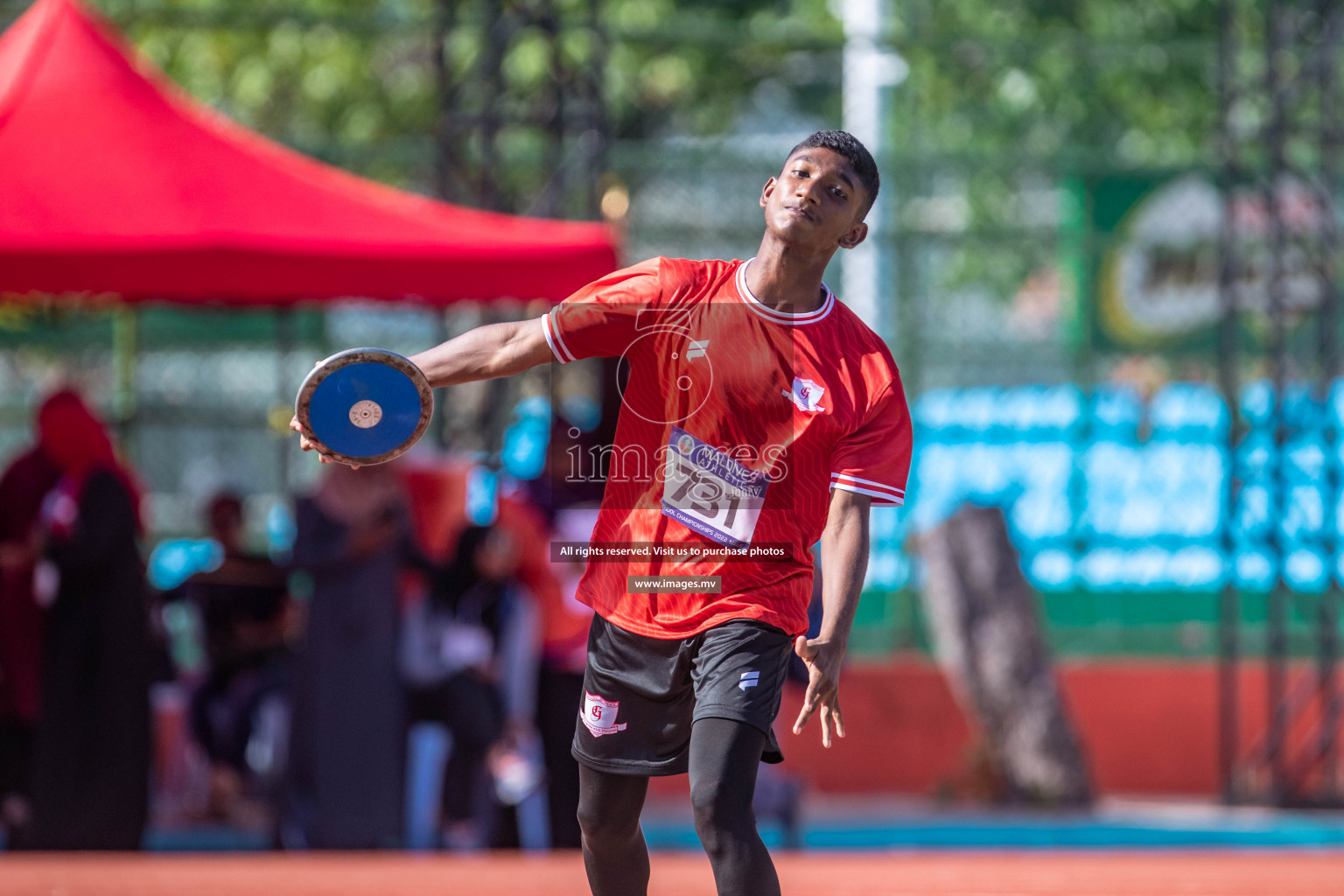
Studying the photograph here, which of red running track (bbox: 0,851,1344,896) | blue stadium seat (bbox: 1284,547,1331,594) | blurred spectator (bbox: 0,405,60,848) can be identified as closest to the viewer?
red running track (bbox: 0,851,1344,896)

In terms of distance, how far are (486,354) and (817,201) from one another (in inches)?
29.7

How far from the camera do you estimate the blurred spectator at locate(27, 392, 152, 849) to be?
7004mm

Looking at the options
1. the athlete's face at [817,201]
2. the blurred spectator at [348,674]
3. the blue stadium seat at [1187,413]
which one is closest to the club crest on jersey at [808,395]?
the athlete's face at [817,201]

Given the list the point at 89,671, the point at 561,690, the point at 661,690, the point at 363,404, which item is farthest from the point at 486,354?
the point at 89,671

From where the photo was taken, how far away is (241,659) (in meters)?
7.89

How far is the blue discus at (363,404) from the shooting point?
11.1 feet

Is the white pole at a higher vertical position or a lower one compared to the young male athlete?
higher

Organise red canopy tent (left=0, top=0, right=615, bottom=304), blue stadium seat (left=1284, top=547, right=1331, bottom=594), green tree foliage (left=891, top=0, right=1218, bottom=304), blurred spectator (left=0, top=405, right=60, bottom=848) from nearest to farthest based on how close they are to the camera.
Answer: red canopy tent (left=0, top=0, right=615, bottom=304) < blurred spectator (left=0, top=405, right=60, bottom=848) < blue stadium seat (left=1284, top=547, right=1331, bottom=594) < green tree foliage (left=891, top=0, right=1218, bottom=304)

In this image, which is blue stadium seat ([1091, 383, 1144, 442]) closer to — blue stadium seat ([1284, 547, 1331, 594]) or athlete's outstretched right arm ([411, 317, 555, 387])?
blue stadium seat ([1284, 547, 1331, 594])

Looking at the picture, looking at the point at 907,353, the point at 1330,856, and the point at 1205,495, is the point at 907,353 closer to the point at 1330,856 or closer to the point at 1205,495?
the point at 1205,495

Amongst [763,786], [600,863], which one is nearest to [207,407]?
[763,786]

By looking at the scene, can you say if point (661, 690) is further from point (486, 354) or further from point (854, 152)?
point (854, 152)

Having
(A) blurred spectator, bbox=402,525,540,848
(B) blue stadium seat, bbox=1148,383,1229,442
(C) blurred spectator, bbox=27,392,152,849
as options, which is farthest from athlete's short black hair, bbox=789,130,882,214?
(B) blue stadium seat, bbox=1148,383,1229,442

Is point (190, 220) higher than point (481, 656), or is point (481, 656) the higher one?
point (190, 220)
